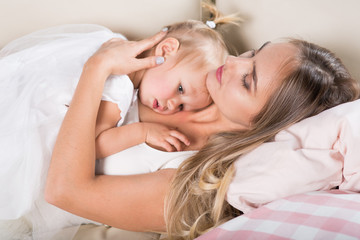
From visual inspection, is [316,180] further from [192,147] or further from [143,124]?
[143,124]

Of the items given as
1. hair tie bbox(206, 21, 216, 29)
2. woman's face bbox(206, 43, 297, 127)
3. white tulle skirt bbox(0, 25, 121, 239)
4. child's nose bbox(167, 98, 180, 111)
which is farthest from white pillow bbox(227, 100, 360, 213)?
hair tie bbox(206, 21, 216, 29)

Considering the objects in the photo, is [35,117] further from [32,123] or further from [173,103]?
[173,103]

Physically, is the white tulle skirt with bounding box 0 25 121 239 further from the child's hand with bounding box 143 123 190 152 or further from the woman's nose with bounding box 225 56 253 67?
the woman's nose with bounding box 225 56 253 67

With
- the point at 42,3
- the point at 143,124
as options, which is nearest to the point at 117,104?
the point at 143,124

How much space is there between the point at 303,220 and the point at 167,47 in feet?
2.70

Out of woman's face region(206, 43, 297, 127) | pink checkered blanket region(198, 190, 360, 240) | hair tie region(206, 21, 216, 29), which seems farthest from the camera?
hair tie region(206, 21, 216, 29)

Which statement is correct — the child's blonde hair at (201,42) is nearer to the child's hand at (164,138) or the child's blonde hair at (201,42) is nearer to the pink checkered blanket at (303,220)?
the child's hand at (164,138)

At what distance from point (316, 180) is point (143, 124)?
57cm

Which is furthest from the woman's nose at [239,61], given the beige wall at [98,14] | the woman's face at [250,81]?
the beige wall at [98,14]

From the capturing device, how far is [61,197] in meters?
0.98

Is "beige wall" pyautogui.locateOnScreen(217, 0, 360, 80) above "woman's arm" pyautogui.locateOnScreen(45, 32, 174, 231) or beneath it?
above

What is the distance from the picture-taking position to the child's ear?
4.39 ft

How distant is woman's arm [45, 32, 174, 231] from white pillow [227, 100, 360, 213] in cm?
23

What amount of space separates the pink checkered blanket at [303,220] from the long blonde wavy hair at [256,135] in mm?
174
